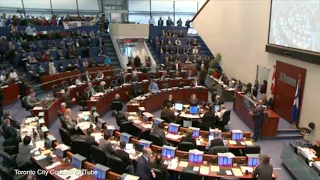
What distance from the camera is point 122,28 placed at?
21.7 metres

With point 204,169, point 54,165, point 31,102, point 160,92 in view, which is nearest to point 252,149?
point 204,169

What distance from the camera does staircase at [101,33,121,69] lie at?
67.9 ft

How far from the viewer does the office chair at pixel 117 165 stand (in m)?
6.81

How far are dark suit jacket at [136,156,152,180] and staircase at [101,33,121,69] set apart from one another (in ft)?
47.0

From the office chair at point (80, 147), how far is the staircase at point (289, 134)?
7.09 meters

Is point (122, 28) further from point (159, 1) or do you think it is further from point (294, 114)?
point (294, 114)

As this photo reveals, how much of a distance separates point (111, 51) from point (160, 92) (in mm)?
8529

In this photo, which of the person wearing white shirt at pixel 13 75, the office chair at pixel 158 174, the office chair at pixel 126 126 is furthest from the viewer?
the person wearing white shirt at pixel 13 75

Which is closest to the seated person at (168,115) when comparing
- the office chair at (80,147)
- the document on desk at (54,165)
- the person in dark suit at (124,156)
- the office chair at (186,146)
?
the office chair at (186,146)

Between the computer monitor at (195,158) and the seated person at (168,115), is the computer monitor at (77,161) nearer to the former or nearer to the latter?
the computer monitor at (195,158)

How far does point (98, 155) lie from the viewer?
24.2ft

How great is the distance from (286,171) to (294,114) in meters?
3.75

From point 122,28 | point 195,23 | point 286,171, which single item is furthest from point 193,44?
point 286,171

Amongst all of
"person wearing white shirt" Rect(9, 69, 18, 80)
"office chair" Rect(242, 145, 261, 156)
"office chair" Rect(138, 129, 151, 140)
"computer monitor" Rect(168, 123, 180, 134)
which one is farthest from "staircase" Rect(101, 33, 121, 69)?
"office chair" Rect(242, 145, 261, 156)
